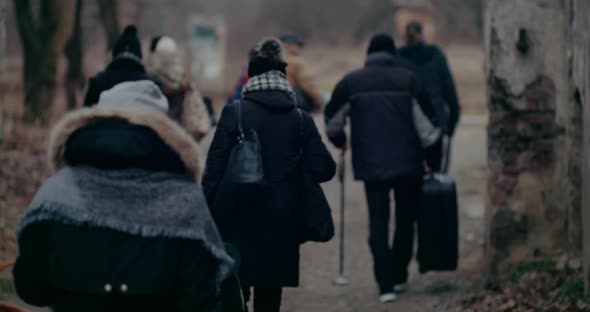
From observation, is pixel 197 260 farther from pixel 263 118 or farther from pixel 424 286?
pixel 424 286

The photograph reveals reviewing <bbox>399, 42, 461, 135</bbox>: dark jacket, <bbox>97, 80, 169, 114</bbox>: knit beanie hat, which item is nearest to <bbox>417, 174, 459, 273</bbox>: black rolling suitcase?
<bbox>399, 42, 461, 135</bbox>: dark jacket

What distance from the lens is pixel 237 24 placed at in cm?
5041

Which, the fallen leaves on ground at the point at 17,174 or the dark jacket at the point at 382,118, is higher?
the dark jacket at the point at 382,118

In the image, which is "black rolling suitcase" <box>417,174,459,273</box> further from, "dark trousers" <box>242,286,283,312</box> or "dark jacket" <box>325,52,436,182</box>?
"dark trousers" <box>242,286,283,312</box>

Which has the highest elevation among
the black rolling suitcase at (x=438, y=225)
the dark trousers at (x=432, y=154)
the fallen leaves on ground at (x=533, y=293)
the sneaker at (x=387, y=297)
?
the dark trousers at (x=432, y=154)

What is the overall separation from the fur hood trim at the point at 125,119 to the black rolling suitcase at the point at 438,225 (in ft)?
13.6

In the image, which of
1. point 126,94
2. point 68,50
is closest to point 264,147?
point 126,94

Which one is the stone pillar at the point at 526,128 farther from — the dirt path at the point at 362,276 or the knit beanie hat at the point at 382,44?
the knit beanie hat at the point at 382,44

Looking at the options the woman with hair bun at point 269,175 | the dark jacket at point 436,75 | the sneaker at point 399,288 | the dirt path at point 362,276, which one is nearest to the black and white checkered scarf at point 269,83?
the woman with hair bun at point 269,175

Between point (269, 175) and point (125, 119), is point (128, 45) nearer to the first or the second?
point (269, 175)

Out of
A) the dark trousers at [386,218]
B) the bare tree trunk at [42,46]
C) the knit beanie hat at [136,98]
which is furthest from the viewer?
→ the bare tree trunk at [42,46]

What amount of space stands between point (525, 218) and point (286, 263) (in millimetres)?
3147

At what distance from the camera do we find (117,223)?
3.60 metres

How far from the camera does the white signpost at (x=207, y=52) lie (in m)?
33.1
